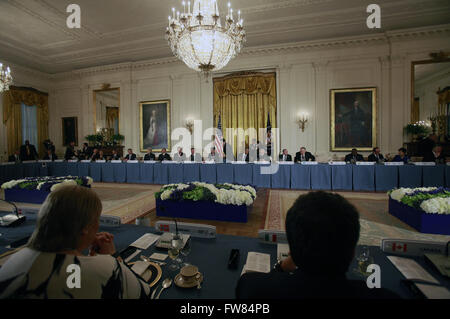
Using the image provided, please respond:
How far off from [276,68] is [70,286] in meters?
8.84

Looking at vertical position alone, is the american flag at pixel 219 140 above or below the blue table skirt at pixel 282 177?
above

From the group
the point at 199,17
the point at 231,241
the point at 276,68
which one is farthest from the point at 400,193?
the point at 276,68

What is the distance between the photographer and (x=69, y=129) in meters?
11.0

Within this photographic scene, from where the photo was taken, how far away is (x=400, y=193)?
3.81 metres

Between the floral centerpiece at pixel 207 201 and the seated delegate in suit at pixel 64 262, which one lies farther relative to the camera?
the floral centerpiece at pixel 207 201

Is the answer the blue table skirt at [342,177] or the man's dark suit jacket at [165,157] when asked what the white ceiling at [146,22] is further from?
the blue table skirt at [342,177]

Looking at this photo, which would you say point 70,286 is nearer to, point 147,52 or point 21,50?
point 147,52

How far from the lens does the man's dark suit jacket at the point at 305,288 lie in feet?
2.27

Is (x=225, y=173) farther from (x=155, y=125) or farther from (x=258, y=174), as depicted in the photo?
(x=155, y=125)

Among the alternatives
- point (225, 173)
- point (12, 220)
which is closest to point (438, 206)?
point (225, 173)

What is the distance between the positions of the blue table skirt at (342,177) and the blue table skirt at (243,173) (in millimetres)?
2254

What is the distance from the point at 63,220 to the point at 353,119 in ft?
28.7

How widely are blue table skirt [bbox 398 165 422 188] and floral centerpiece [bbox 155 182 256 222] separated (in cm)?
425

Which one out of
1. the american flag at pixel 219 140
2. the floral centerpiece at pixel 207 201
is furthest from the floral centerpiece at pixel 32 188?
the american flag at pixel 219 140
